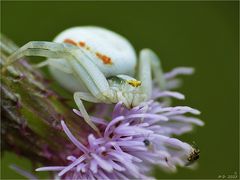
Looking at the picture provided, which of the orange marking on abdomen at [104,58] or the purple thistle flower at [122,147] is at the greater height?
the orange marking on abdomen at [104,58]

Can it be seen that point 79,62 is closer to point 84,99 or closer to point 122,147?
point 84,99

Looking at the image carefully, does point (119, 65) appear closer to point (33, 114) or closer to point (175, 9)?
point (33, 114)

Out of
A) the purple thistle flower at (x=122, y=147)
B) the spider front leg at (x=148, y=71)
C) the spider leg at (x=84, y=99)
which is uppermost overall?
the spider front leg at (x=148, y=71)

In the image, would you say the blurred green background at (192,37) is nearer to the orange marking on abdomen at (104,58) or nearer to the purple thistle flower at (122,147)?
the purple thistle flower at (122,147)

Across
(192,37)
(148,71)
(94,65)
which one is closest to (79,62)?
(94,65)

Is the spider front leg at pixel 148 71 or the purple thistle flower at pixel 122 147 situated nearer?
the purple thistle flower at pixel 122 147

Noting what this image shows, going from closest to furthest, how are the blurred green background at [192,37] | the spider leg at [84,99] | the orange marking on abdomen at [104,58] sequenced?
the spider leg at [84,99], the orange marking on abdomen at [104,58], the blurred green background at [192,37]

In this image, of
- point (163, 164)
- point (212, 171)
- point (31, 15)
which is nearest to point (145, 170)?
point (163, 164)

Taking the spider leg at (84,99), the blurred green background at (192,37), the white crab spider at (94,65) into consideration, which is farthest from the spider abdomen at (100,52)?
the blurred green background at (192,37)
